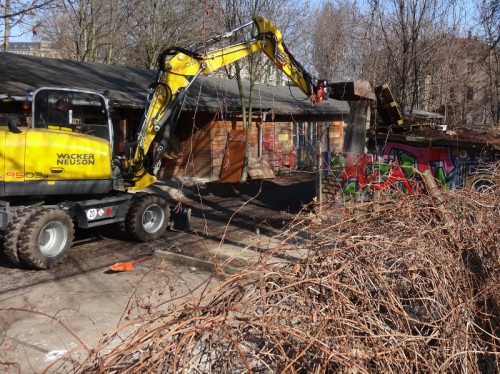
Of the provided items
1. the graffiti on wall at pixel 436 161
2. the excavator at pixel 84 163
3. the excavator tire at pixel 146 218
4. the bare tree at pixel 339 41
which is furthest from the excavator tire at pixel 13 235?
the bare tree at pixel 339 41

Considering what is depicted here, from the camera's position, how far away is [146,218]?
11.1 metres

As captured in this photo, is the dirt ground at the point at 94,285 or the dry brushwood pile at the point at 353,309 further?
the dirt ground at the point at 94,285

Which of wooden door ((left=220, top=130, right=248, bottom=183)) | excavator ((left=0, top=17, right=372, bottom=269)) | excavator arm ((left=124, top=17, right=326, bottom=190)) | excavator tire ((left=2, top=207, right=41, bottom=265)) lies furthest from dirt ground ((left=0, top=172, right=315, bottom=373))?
wooden door ((left=220, top=130, right=248, bottom=183))

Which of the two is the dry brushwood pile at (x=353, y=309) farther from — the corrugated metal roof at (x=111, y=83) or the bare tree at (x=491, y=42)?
the bare tree at (x=491, y=42)

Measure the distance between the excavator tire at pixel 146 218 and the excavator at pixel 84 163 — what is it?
0.8 inches

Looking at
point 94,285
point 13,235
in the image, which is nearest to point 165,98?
point 13,235

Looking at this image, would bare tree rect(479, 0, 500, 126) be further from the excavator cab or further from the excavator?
the excavator cab

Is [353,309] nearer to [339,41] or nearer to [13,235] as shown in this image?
[13,235]

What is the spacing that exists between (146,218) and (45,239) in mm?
2393

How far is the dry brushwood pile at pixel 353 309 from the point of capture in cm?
300

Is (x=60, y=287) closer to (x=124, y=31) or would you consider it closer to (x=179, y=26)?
(x=179, y=26)

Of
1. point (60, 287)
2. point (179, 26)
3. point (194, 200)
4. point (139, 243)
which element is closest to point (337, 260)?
point (60, 287)

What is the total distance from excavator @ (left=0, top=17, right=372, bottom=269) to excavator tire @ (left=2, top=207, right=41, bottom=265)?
0.05 feet

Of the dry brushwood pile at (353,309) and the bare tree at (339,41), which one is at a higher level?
the bare tree at (339,41)
